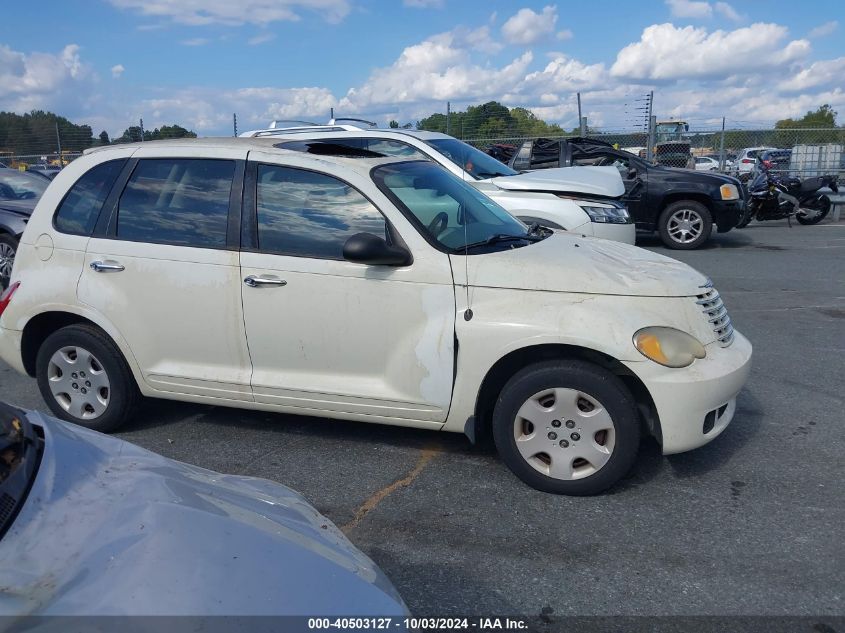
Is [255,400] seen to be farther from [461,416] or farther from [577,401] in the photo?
[577,401]

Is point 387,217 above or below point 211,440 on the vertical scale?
above

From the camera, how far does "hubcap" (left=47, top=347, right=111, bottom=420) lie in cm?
472

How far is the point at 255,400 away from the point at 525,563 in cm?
190

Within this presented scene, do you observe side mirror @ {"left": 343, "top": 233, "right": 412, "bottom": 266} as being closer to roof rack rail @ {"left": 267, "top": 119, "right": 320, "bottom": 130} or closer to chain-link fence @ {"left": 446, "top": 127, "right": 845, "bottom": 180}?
roof rack rail @ {"left": 267, "top": 119, "right": 320, "bottom": 130}

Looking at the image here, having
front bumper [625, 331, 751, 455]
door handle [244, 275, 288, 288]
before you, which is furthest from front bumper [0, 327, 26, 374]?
front bumper [625, 331, 751, 455]

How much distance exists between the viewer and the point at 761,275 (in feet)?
32.2

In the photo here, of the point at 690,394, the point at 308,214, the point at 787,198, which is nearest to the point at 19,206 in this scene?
the point at 308,214

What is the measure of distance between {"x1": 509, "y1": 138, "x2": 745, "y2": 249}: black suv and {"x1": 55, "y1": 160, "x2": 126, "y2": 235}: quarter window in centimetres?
866

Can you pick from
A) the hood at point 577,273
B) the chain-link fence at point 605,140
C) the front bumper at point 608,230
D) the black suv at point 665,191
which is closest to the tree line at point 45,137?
the chain-link fence at point 605,140

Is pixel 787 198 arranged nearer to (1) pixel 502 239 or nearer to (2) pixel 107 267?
(1) pixel 502 239

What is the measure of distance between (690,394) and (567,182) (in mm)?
5444

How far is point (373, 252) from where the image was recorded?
3.91 meters

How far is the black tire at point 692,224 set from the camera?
12117 millimetres

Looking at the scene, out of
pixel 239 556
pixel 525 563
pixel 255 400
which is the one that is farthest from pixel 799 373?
pixel 239 556
